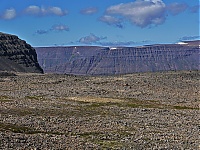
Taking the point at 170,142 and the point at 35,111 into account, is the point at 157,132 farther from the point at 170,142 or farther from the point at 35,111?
the point at 35,111

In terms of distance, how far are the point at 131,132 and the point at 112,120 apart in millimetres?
10036

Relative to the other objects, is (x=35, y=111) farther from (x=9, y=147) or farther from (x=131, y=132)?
(x=9, y=147)

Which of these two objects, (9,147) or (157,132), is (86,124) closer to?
(157,132)

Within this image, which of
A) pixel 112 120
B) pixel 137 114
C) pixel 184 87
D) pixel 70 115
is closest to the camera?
pixel 112 120

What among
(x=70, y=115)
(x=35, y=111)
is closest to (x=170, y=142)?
(x=70, y=115)

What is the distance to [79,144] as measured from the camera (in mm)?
36844

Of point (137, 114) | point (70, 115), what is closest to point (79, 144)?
point (70, 115)

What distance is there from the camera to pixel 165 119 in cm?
6119

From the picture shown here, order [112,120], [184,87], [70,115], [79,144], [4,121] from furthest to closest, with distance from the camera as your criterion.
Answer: [184,87]
[70,115]
[112,120]
[4,121]
[79,144]

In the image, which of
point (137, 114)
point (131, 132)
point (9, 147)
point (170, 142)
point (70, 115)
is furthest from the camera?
point (137, 114)

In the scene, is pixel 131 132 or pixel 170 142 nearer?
pixel 170 142

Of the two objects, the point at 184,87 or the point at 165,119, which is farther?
the point at 184,87

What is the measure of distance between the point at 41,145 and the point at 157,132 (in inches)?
665

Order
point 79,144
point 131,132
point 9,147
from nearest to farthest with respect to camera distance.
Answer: point 9,147
point 79,144
point 131,132
